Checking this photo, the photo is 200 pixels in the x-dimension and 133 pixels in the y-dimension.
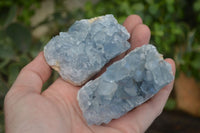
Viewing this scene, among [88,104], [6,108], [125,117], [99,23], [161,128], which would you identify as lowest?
[161,128]

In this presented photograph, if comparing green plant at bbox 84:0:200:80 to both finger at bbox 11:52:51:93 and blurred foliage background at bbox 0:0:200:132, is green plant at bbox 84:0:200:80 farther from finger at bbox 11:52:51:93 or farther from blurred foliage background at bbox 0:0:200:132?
finger at bbox 11:52:51:93

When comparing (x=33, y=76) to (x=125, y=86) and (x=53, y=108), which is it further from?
(x=125, y=86)

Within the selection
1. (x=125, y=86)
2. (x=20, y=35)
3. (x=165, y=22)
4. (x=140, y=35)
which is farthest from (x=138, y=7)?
(x=20, y=35)

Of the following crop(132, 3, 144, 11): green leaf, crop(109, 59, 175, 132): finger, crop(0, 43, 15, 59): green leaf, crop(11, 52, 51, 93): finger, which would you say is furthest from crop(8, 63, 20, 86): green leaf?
crop(132, 3, 144, 11): green leaf

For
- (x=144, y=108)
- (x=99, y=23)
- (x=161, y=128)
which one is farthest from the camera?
(x=161, y=128)

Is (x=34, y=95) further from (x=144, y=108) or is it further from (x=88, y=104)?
(x=144, y=108)

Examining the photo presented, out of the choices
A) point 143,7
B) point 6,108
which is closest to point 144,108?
point 6,108

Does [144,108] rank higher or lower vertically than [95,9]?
lower
